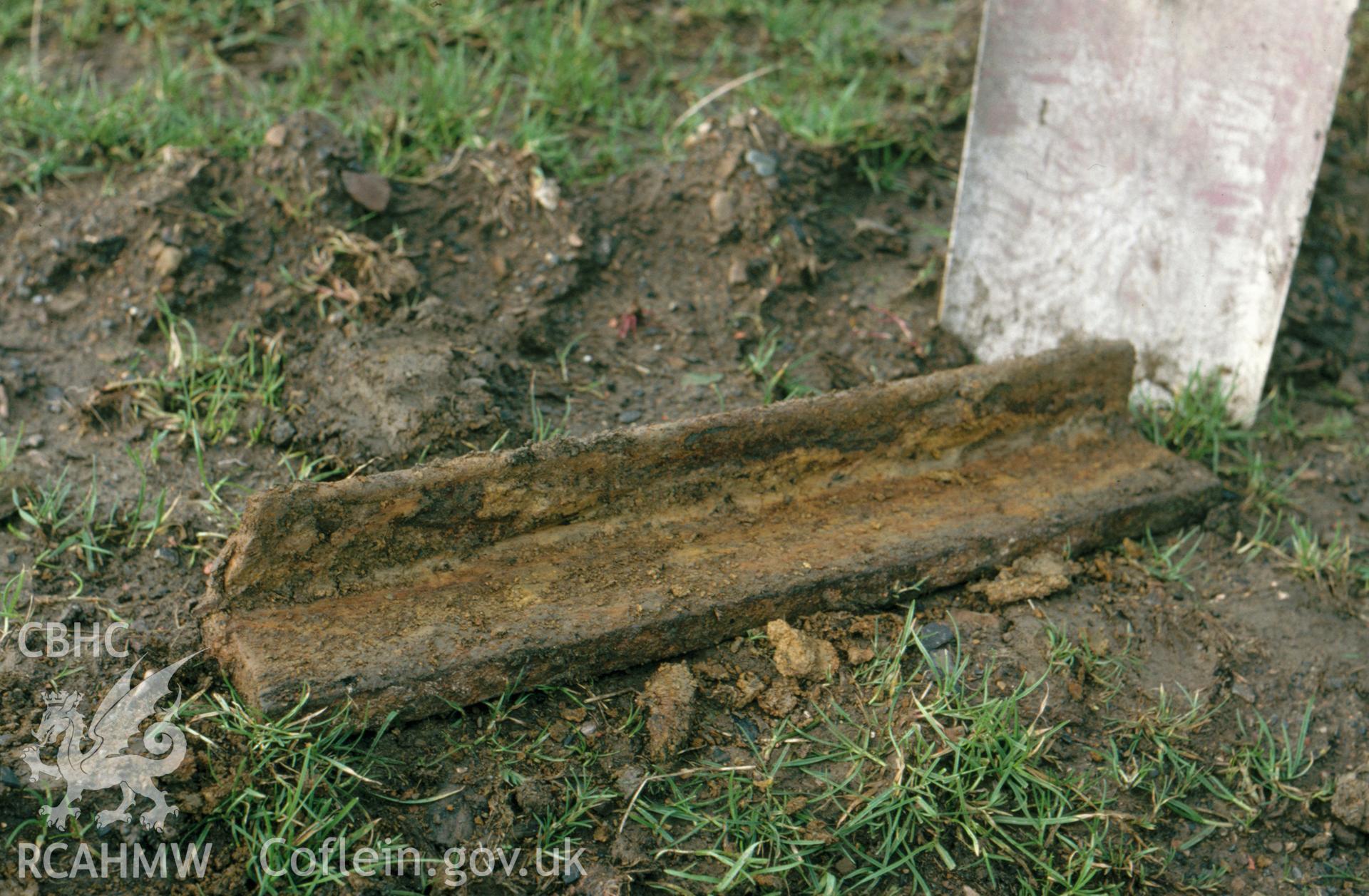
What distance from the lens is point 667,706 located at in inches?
81.7

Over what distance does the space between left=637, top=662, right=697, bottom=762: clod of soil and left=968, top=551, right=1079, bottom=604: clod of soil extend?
25.6 inches

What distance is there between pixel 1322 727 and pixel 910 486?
2.93 ft

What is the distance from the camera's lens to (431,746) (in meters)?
2.01

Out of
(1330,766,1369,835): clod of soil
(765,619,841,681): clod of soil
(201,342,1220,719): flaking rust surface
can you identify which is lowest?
(1330,766,1369,835): clod of soil

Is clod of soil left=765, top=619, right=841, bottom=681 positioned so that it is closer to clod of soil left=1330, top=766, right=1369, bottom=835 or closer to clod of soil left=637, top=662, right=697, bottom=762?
clod of soil left=637, top=662, right=697, bottom=762

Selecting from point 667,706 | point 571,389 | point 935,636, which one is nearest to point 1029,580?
point 935,636

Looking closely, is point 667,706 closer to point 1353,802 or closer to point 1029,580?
point 1029,580


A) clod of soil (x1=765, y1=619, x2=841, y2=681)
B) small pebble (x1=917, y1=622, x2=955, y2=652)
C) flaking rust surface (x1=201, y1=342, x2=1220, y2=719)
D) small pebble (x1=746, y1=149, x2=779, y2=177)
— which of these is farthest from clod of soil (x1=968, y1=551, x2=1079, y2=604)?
small pebble (x1=746, y1=149, x2=779, y2=177)

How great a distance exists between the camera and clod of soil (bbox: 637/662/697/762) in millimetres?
2039

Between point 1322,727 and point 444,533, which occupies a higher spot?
point 444,533

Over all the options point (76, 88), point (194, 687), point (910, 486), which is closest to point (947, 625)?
point (910, 486)

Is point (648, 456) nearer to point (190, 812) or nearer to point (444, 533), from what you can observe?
point (444, 533)

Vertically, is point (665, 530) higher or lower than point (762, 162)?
lower

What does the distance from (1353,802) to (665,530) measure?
130 cm
